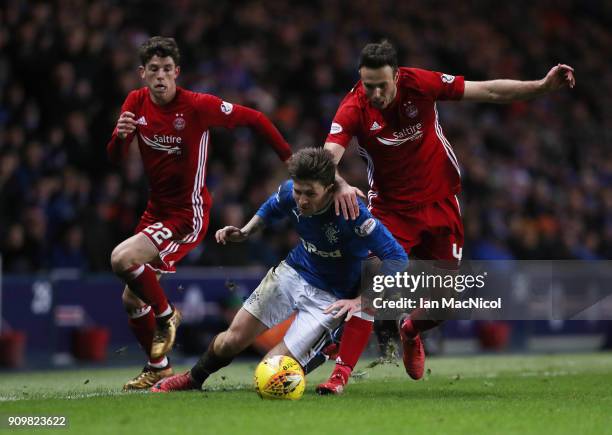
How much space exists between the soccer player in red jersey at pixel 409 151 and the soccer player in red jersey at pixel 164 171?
2.53 ft

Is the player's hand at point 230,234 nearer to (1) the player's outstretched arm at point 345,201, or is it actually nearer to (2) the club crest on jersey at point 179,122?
(1) the player's outstretched arm at point 345,201

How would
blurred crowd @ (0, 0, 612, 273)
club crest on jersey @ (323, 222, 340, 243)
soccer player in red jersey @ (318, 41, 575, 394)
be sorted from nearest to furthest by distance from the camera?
club crest on jersey @ (323, 222, 340, 243) < soccer player in red jersey @ (318, 41, 575, 394) < blurred crowd @ (0, 0, 612, 273)

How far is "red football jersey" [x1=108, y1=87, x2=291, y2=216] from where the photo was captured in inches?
359

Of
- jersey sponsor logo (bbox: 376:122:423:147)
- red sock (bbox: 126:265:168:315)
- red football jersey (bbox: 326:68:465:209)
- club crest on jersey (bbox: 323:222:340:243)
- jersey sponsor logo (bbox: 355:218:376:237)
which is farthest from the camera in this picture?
red sock (bbox: 126:265:168:315)

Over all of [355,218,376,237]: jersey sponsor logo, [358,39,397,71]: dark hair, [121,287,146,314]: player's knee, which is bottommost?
[121,287,146,314]: player's knee

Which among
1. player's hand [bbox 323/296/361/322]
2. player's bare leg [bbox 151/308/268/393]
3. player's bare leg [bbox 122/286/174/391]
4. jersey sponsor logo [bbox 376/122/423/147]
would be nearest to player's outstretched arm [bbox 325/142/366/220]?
player's hand [bbox 323/296/361/322]

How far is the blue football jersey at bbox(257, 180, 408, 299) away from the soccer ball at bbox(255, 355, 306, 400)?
71cm

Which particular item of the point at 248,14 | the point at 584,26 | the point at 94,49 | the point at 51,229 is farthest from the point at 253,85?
the point at 584,26

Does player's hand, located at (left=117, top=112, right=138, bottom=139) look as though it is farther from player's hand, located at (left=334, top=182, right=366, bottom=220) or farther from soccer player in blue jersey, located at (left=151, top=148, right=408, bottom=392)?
player's hand, located at (left=334, top=182, right=366, bottom=220)

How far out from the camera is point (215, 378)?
10367 mm

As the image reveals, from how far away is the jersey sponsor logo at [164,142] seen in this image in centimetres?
912

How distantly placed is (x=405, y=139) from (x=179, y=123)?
1853 mm

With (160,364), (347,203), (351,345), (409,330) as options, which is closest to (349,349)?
(351,345)

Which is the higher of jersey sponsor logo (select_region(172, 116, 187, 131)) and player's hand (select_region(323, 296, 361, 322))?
jersey sponsor logo (select_region(172, 116, 187, 131))
